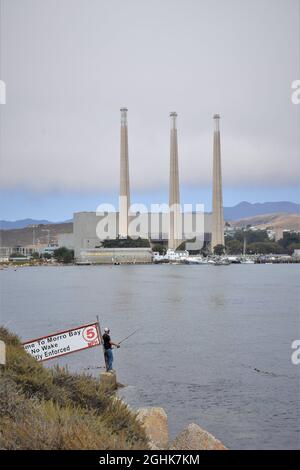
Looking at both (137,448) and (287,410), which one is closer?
(137,448)

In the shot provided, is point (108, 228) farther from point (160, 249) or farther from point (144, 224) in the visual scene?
point (160, 249)

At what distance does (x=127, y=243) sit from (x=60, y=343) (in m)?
162

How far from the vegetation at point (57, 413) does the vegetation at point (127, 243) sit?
164m

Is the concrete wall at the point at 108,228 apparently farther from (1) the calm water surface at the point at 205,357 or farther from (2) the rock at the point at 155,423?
(2) the rock at the point at 155,423

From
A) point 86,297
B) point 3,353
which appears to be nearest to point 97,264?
point 86,297

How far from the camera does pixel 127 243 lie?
177 meters

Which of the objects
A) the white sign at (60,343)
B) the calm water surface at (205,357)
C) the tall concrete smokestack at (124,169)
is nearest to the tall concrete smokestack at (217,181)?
the tall concrete smokestack at (124,169)

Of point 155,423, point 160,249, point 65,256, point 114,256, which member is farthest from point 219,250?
point 155,423

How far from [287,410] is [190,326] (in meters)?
19.9

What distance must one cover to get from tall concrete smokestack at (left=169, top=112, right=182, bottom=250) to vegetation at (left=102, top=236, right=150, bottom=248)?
→ 7.68 m

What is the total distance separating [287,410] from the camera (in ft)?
57.9
